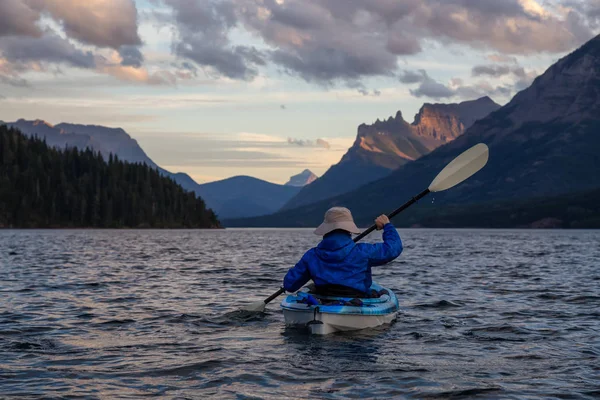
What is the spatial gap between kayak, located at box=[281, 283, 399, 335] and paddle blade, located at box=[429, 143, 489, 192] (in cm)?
491

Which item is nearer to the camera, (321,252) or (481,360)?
(481,360)

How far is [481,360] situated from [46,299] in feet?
54.5

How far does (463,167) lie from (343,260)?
661cm

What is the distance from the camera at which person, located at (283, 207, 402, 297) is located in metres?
17.1

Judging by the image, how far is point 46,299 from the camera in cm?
2503

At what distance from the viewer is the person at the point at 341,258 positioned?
17109mm

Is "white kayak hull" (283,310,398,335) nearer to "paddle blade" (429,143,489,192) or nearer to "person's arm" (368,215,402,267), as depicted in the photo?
"person's arm" (368,215,402,267)

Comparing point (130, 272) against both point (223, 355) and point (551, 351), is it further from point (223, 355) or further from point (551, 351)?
point (551, 351)

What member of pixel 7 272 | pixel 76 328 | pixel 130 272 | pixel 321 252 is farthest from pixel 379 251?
pixel 7 272

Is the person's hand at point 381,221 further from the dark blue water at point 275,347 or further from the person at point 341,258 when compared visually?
the dark blue water at point 275,347

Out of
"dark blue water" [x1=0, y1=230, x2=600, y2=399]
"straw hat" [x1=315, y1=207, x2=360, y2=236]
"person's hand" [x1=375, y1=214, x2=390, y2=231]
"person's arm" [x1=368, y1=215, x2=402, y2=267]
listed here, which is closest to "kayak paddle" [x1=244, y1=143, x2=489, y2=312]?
"dark blue water" [x1=0, y1=230, x2=600, y2=399]

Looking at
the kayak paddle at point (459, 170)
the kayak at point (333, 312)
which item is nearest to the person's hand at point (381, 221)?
the kayak at point (333, 312)

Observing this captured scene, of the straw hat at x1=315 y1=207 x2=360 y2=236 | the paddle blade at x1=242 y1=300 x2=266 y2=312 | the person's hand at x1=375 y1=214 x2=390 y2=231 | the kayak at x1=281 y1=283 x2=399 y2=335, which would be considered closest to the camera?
the kayak at x1=281 y1=283 x2=399 y2=335

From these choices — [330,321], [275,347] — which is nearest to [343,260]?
[330,321]
